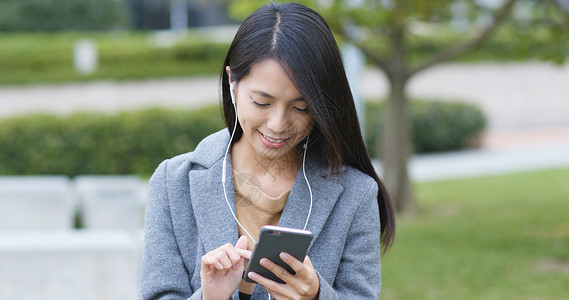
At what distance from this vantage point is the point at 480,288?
5.22 m

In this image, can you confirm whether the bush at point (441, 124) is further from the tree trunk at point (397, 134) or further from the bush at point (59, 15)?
the bush at point (59, 15)

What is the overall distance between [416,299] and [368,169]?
3446mm

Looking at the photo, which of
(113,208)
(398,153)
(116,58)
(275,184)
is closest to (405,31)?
(398,153)

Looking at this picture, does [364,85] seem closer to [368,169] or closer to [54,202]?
[54,202]

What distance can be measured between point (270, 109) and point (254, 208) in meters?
0.27

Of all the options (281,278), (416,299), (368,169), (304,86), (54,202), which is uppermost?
(304,86)

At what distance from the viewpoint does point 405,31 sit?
25.2 feet

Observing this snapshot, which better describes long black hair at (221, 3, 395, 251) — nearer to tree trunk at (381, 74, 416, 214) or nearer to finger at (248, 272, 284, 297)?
finger at (248, 272, 284, 297)

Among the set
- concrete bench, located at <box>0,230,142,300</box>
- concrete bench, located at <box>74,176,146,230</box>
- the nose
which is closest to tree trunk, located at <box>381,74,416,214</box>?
concrete bench, located at <box>74,176,146,230</box>

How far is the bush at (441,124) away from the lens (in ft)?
42.1

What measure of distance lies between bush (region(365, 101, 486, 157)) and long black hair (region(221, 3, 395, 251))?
10.8 m

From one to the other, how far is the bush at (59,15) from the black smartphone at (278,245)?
2204cm

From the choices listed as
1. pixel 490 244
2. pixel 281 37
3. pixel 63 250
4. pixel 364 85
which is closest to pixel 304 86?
pixel 281 37

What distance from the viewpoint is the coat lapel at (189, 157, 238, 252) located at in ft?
5.39
